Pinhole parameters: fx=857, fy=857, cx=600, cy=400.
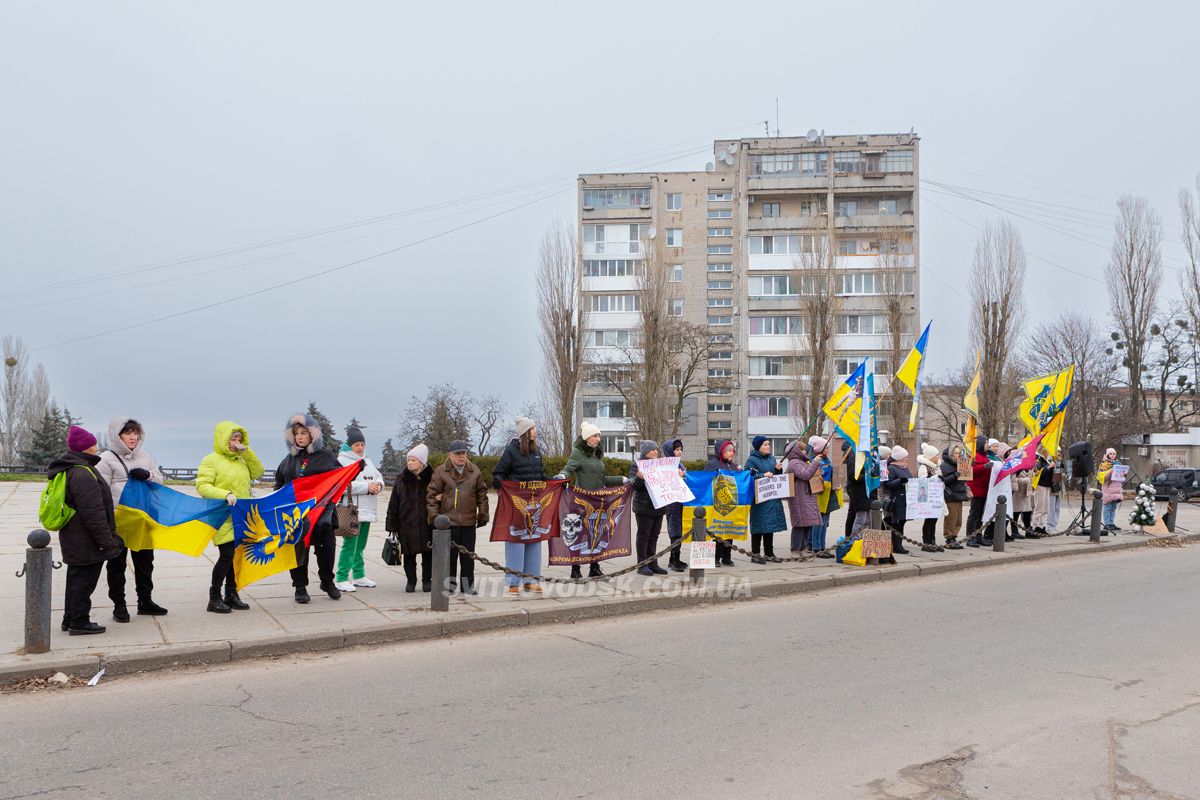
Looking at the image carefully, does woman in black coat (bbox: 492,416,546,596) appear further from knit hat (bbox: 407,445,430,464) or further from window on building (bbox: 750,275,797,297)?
window on building (bbox: 750,275,797,297)

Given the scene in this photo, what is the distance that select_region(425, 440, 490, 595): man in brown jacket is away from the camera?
9.55m

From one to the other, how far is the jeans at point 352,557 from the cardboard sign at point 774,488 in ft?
18.9

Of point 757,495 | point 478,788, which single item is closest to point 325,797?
point 478,788

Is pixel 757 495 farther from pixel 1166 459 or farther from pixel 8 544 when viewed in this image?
pixel 1166 459

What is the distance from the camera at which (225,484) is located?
8.70 metres

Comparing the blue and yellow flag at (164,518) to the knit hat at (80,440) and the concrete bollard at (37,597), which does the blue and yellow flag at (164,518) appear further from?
the concrete bollard at (37,597)

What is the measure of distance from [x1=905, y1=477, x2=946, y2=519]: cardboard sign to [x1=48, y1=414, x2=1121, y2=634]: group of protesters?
151 mm

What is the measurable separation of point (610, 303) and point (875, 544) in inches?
1898

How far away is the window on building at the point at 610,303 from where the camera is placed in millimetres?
59500

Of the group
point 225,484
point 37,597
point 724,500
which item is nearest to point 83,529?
point 37,597

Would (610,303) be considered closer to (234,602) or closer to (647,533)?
(647,533)

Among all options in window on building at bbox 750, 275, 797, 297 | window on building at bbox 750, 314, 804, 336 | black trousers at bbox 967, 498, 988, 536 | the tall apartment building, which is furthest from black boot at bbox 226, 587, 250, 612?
window on building at bbox 750, 275, 797, 297

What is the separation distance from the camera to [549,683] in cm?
662

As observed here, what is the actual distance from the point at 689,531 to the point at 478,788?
7.61 metres
